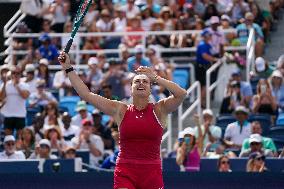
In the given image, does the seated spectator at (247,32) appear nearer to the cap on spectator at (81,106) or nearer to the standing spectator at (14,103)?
the cap on spectator at (81,106)

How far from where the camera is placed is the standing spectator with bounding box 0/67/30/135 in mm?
21781

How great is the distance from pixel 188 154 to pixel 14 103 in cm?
394

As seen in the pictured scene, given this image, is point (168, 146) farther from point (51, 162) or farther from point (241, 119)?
point (51, 162)

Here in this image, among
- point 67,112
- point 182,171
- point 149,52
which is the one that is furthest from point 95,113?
point 182,171

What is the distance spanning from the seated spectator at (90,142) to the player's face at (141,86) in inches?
267

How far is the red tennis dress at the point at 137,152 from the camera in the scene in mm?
13500

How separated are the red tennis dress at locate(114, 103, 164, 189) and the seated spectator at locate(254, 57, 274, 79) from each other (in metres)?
9.68

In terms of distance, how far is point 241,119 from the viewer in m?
20.6

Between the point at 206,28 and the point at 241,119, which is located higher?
the point at 206,28

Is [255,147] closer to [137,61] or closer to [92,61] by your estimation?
[137,61]

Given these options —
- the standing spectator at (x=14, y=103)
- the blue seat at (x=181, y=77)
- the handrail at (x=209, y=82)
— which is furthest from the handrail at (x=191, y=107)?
the standing spectator at (x=14, y=103)

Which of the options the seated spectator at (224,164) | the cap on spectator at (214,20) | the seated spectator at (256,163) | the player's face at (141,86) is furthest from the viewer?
the cap on spectator at (214,20)

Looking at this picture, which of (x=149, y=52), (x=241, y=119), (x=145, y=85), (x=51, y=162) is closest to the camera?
(x=145, y=85)

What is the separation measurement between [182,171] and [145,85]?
4298 mm
